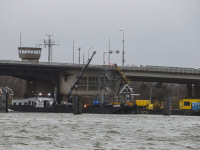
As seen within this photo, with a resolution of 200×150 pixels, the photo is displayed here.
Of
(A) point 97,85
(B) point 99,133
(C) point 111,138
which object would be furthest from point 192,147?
(A) point 97,85

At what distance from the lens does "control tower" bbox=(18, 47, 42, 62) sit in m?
174

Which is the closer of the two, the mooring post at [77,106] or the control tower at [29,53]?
the mooring post at [77,106]

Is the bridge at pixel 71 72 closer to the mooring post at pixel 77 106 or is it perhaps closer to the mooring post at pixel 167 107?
the mooring post at pixel 77 106

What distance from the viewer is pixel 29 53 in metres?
174

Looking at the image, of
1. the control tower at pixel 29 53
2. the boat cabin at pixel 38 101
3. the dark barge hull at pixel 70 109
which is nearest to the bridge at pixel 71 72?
the boat cabin at pixel 38 101

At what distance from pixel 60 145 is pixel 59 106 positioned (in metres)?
79.8

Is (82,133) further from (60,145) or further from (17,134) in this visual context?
(60,145)

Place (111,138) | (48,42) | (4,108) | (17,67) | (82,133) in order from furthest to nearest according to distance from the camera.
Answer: (48,42)
(17,67)
(4,108)
(82,133)
(111,138)

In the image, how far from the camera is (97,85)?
141875 mm

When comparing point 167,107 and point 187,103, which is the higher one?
point 187,103

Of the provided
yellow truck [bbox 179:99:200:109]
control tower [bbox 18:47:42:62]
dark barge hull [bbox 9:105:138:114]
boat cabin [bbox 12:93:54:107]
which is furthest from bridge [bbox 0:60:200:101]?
control tower [bbox 18:47:42:62]

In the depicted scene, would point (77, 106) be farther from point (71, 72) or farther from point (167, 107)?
point (71, 72)

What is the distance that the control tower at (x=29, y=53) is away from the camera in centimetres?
17350

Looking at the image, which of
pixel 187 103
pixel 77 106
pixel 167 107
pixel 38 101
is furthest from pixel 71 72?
pixel 167 107
